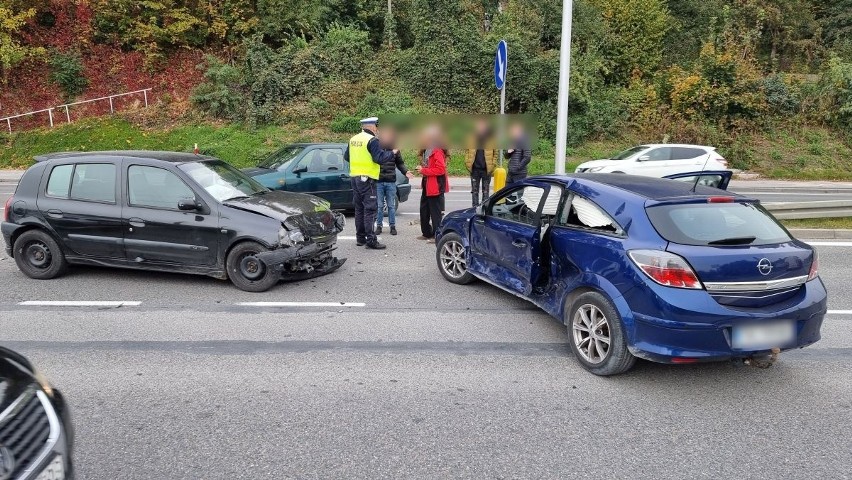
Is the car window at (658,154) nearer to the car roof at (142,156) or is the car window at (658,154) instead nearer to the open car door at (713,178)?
the open car door at (713,178)

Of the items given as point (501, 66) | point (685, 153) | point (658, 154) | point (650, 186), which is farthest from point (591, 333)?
point (685, 153)

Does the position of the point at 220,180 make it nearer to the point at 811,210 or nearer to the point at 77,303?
the point at 77,303

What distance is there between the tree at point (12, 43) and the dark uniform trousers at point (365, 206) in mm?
22574

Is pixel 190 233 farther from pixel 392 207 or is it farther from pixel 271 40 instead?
pixel 271 40

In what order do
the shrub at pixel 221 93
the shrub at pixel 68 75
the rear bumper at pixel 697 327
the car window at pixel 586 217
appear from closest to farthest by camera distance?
the rear bumper at pixel 697 327 < the car window at pixel 586 217 < the shrub at pixel 221 93 < the shrub at pixel 68 75

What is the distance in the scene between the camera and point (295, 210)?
7.05 metres

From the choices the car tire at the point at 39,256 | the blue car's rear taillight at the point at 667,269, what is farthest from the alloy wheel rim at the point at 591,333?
the car tire at the point at 39,256

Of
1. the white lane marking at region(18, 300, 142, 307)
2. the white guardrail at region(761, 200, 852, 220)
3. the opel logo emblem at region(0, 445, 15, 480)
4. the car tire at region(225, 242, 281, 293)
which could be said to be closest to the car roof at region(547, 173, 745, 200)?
the car tire at region(225, 242, 281, 293)

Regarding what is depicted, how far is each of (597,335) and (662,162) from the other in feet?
47.4

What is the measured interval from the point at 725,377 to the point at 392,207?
611 centimetres

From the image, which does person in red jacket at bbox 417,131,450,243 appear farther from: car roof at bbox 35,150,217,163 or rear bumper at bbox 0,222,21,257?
rear bumper at bbox 0,222,21,257

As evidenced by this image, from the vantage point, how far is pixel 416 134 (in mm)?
9914

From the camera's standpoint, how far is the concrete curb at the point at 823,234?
9.88 m

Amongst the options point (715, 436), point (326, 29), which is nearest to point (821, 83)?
point (326, 29)
